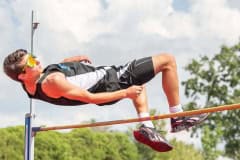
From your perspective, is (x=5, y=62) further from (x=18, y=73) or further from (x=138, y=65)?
(x=138, y=65)

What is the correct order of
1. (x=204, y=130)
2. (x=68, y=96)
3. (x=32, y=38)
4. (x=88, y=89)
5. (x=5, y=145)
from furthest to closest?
(x=204, y=130), (x=5, y=145), (x=32, y=38), (x=88, y=89), (x=68, y=96)

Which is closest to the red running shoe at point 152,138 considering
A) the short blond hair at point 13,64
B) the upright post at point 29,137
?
the short blond hair at point 13,64

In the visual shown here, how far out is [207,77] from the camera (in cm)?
2694

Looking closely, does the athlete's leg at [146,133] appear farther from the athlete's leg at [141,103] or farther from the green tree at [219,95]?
the green tree at [219,95]

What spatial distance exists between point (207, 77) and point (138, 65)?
71.5ft

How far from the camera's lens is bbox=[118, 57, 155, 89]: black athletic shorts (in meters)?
5.41

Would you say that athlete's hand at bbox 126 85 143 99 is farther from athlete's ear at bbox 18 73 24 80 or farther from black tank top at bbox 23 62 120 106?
athlete's ear at bbox 18 73 24 80

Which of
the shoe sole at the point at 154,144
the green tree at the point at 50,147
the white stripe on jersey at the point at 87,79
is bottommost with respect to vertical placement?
the shoe sole at the point at 154,144

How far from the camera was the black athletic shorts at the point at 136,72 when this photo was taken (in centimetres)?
541

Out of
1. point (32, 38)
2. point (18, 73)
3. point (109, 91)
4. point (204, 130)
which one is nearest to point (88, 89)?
point (109, 91)

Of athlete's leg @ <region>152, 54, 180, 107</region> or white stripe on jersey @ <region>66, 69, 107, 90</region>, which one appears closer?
white stripe on jersey @ <region>66, 69, 107, 90</region>

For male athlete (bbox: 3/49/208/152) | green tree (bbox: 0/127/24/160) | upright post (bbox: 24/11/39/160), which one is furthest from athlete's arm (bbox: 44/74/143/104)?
green tree (bbox: 0/127/24/160)

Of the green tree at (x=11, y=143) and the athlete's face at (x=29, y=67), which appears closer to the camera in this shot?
the athlete's face at (x=29, y=67)

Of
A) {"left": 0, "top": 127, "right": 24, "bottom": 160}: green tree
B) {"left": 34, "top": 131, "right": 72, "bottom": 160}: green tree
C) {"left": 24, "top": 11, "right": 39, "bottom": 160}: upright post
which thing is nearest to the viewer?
{"left": 24, "top": 11, "right": 39, "bottom": 160}: upright post
